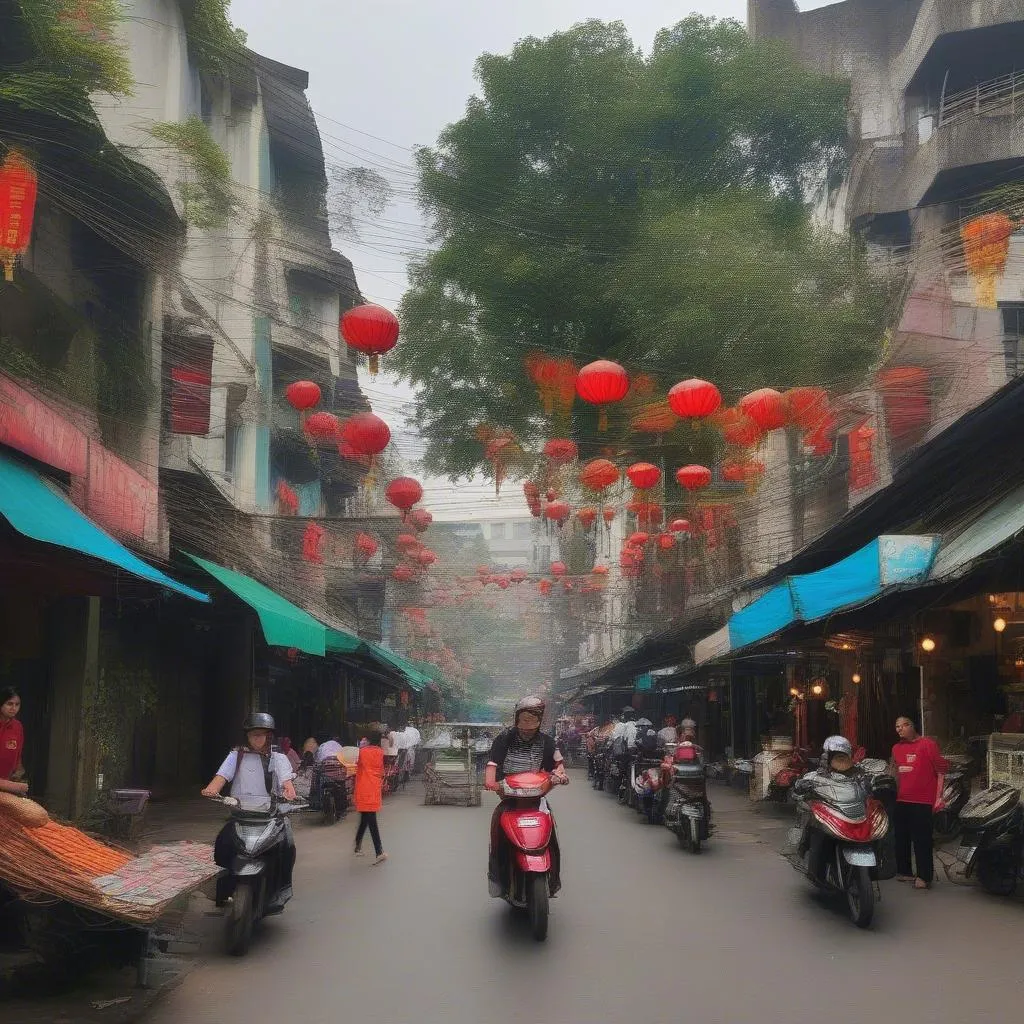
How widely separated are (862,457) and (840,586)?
9.97m

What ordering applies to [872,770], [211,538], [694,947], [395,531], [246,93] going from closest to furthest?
[694,947], [872,770], [211,538], [246,93], [395,531]

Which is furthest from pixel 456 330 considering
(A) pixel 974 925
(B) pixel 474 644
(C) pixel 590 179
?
(B) pixel 474 644

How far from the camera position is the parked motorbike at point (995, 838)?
32.1 ft

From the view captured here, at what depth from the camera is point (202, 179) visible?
1516 centimetres

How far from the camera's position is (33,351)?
13898 millimetres

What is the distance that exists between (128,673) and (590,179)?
1640 centimetres

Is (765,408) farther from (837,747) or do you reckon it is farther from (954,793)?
(837,747)

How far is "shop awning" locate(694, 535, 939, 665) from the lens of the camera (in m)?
11.6

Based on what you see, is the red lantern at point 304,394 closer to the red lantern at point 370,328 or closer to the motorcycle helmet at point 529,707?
the red lantern at point 370,328

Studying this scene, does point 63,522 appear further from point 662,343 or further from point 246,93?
point 246,93

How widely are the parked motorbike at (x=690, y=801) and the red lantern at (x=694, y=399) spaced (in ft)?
14.2

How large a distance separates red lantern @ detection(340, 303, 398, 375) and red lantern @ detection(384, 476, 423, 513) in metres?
A: 7.02

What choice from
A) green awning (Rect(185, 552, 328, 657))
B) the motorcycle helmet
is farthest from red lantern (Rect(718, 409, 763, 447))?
green awning (Rect(185, 552, 328, 657))

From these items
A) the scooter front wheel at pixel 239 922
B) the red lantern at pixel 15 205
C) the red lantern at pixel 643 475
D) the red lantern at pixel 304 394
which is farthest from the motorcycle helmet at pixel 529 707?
the red lantern at pixel 643 475
